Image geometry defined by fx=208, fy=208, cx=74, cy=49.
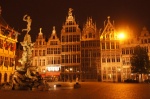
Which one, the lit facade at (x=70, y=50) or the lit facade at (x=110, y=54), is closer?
the lit facade at (x=110, y=54)

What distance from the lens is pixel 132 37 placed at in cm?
5709

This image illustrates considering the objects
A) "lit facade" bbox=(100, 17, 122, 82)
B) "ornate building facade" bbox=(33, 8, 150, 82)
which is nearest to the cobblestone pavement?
"lit facade" bbox=(100, 17, 122, 82)

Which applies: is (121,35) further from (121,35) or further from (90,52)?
(90,52)

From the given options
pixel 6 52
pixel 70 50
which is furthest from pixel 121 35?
pixel 6 52

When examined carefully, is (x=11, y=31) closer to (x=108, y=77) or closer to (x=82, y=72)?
(x=82, y=72)

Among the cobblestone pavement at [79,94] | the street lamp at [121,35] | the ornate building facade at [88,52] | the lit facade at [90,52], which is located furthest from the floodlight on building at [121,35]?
the cobblestone pavement at [79,94]

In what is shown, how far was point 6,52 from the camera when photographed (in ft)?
149

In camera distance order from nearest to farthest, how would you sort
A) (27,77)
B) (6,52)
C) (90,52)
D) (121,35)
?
(27,77)
(6,52)
(121,35)
(90,52)

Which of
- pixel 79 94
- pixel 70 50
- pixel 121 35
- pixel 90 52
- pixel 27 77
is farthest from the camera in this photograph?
pixel 70 50

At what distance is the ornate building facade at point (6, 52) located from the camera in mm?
43153

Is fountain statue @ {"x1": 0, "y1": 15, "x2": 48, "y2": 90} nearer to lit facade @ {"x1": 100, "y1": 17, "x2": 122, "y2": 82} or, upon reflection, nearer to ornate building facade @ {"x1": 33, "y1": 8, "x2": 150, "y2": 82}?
ornate building facade @ {"x1": 33, "y1": 8, "x2": 150, "y2": 82}

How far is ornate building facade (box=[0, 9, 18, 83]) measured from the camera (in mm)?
43153

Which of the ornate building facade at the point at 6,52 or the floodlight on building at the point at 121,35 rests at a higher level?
the floodlight on building at the point at 121,35

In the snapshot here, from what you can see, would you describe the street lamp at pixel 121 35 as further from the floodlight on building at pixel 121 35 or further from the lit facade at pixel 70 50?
the lit facade at pixel 70 50
